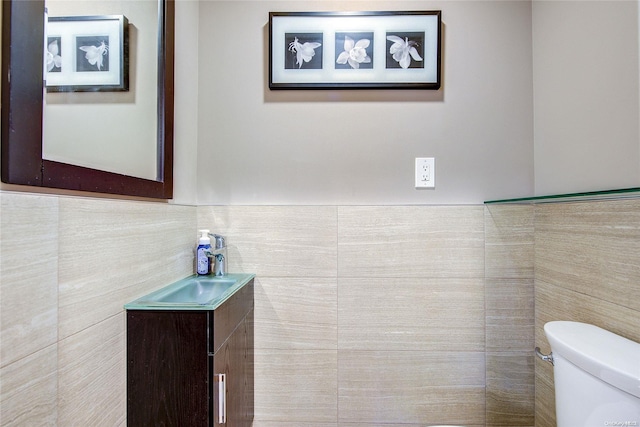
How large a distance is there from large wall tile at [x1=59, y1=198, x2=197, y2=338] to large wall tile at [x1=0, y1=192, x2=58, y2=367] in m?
0.03

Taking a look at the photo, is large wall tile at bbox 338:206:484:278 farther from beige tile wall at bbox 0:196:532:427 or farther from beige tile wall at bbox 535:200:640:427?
beige tile wall at bbox 535:200:640:427

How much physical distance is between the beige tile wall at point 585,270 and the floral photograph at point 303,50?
109cm

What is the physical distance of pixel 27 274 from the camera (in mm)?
607

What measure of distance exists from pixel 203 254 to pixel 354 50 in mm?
1049

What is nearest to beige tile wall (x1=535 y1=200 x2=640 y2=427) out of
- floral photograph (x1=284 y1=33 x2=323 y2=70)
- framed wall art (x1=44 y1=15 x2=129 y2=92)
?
floral photograph (x1=284 y1=33 x2=323 y2=70)

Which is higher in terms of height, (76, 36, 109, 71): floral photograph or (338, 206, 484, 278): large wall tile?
(76, 36, 109, 71): floral photograph

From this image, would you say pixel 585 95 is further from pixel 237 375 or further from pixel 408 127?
pixel 237 375

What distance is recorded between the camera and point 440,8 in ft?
4.64

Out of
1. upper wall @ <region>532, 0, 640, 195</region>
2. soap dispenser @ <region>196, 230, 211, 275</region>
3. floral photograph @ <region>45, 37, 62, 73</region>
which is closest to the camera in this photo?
floral photograph @ <region>45, 37, 62, 73</region>

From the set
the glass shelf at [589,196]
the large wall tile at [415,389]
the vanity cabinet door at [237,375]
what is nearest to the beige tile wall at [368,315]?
the large wall tile at [415,389]

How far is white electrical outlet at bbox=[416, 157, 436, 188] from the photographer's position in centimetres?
141

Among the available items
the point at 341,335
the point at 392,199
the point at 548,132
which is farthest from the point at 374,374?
the point at 548,132

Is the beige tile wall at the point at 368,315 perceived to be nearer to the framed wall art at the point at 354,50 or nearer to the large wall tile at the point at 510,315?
the large wall tile at the point at 510,315

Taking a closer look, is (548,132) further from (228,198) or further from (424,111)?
(228,198)
